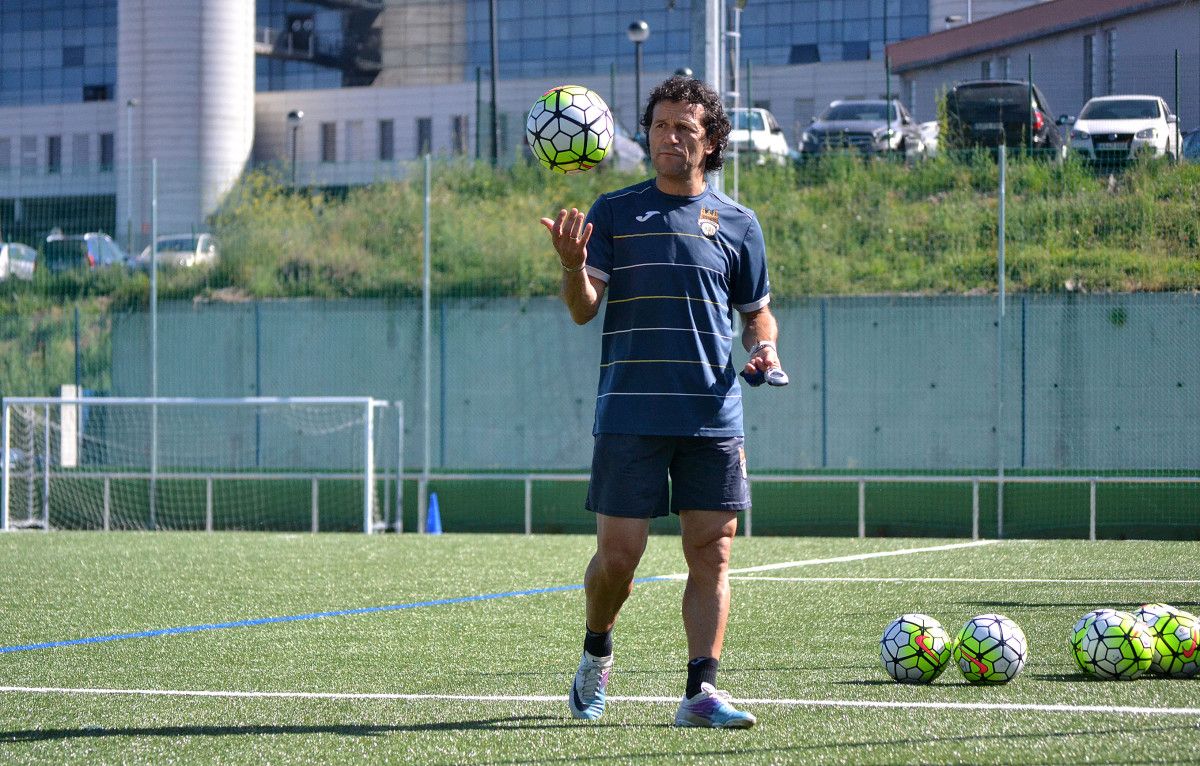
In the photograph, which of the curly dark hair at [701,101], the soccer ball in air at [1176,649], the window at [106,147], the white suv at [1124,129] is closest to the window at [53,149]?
the window at [106,147]

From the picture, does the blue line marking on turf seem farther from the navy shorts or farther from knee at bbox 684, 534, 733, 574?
knee at bbox 684, 534, 733, 574

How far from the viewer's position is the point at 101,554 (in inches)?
412

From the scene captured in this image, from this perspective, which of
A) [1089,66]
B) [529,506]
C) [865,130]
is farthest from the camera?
[865,130]

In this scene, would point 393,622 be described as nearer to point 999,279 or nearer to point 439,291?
point 999,279

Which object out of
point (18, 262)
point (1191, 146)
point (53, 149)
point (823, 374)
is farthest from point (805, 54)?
point (18, 262)

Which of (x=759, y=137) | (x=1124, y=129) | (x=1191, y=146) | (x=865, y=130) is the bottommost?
(x=1191, y=146)

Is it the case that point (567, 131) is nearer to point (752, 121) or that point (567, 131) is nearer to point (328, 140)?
point (752, 121)

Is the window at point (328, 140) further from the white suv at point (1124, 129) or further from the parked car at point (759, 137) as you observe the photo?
the white suv at point (1124, 129)

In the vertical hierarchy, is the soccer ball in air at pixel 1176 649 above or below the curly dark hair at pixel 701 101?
below

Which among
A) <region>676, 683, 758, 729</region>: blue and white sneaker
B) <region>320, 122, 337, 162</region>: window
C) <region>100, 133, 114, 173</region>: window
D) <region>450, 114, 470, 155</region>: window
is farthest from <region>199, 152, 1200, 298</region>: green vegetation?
<region>100, 133, 114, 173</region>: window

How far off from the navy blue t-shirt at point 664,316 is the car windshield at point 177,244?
14425 millimetres

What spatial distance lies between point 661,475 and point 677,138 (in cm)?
96

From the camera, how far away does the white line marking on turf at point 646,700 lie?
4.17m

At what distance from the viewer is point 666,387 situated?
4238 mm
